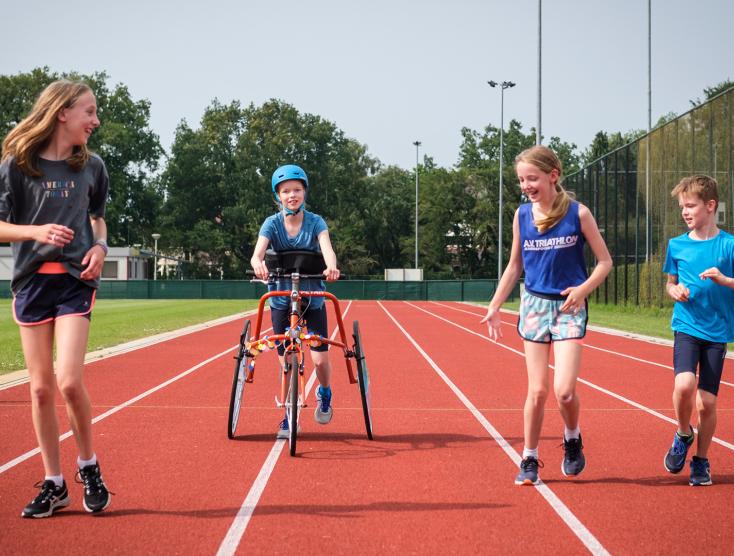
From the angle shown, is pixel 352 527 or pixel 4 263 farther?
pixel 4 263

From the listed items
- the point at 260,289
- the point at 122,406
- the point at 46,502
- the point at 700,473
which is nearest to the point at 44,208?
the point at 46,502

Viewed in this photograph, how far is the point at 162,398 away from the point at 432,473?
14.5 feet

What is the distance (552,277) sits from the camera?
5.30 m

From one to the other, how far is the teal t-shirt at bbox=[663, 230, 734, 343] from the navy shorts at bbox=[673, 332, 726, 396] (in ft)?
0.14

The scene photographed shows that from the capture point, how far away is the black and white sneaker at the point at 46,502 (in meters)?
4.59

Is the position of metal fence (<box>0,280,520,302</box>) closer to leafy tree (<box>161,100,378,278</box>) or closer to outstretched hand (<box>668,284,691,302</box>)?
leafy tree (<box>161,100,378,278</box>)

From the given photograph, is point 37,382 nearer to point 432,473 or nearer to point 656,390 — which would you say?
point 432,473

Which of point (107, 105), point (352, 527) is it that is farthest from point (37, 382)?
point (107, 105)

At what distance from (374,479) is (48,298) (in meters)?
2.30

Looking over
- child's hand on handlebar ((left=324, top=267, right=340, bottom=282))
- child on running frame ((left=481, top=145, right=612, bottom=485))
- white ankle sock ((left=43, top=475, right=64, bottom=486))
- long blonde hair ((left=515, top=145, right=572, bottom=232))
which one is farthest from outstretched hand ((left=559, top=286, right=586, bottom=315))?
white ankle sock ((left=43, top=475, right=64, bottom=486))

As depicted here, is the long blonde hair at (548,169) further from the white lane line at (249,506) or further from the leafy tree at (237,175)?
the leafy tree at (237,175)

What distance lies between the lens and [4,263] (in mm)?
64438

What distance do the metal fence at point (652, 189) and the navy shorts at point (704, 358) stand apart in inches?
794

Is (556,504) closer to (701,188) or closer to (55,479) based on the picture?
(701,188)
